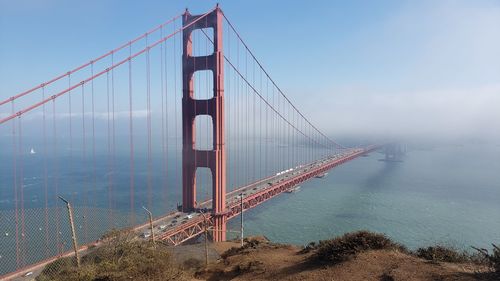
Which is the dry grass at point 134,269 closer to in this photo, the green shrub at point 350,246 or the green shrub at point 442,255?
the green shrub at point 350,246

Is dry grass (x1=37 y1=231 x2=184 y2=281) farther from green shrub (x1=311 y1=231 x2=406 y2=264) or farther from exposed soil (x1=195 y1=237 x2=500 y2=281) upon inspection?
green shrub (x1=311 y1=231 x2=406 y2=264)

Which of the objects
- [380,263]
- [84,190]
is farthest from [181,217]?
[84,190]

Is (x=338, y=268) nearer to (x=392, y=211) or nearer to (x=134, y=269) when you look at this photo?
(x=134, y=269)

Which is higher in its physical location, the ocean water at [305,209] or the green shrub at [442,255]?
the green shrub at [442,255]

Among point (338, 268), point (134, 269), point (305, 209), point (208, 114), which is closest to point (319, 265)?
point (338, 268)

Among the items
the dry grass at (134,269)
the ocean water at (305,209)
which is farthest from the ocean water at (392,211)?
the dry grass at (134,269)

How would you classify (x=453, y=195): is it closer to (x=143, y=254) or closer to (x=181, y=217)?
(x=181, y=217)

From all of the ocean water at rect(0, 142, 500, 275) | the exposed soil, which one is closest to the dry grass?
the exposed soil
